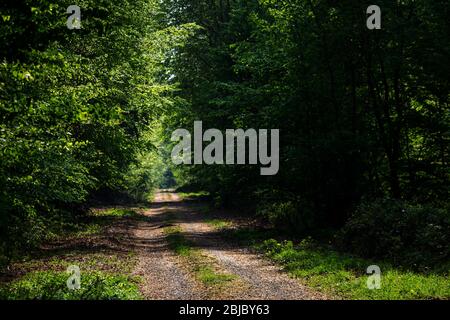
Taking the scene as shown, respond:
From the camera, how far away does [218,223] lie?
103 feet

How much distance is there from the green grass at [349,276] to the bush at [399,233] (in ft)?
2.52

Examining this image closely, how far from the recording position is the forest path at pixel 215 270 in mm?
11688

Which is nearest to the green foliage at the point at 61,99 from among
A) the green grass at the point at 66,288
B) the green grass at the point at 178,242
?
the green grass at the point at 66,288

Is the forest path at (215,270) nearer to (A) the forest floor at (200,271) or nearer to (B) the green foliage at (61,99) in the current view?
(A) the forest floor at (200,271)

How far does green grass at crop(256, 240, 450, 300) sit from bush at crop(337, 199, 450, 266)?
77 centimetres

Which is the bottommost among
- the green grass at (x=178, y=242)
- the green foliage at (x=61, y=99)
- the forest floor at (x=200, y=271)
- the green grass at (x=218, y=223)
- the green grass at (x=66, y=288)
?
the green grass at (x=218, y=223)

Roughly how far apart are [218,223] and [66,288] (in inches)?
804

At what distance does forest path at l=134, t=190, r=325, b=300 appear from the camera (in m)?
11.7

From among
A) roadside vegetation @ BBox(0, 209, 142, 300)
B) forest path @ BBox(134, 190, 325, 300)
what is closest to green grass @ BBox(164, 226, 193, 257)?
forest path @ BBox(134, 190, 325, 300)

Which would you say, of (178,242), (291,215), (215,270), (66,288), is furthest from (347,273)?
(291,215)

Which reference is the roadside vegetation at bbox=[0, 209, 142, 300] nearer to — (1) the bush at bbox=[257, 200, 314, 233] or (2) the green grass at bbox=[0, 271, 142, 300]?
(2) the green grass at bbox=[0, 271, 142, 300]

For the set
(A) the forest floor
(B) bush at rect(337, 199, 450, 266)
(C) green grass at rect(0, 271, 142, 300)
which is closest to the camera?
(C) green grass at rect(0, 271, 142, 300)
